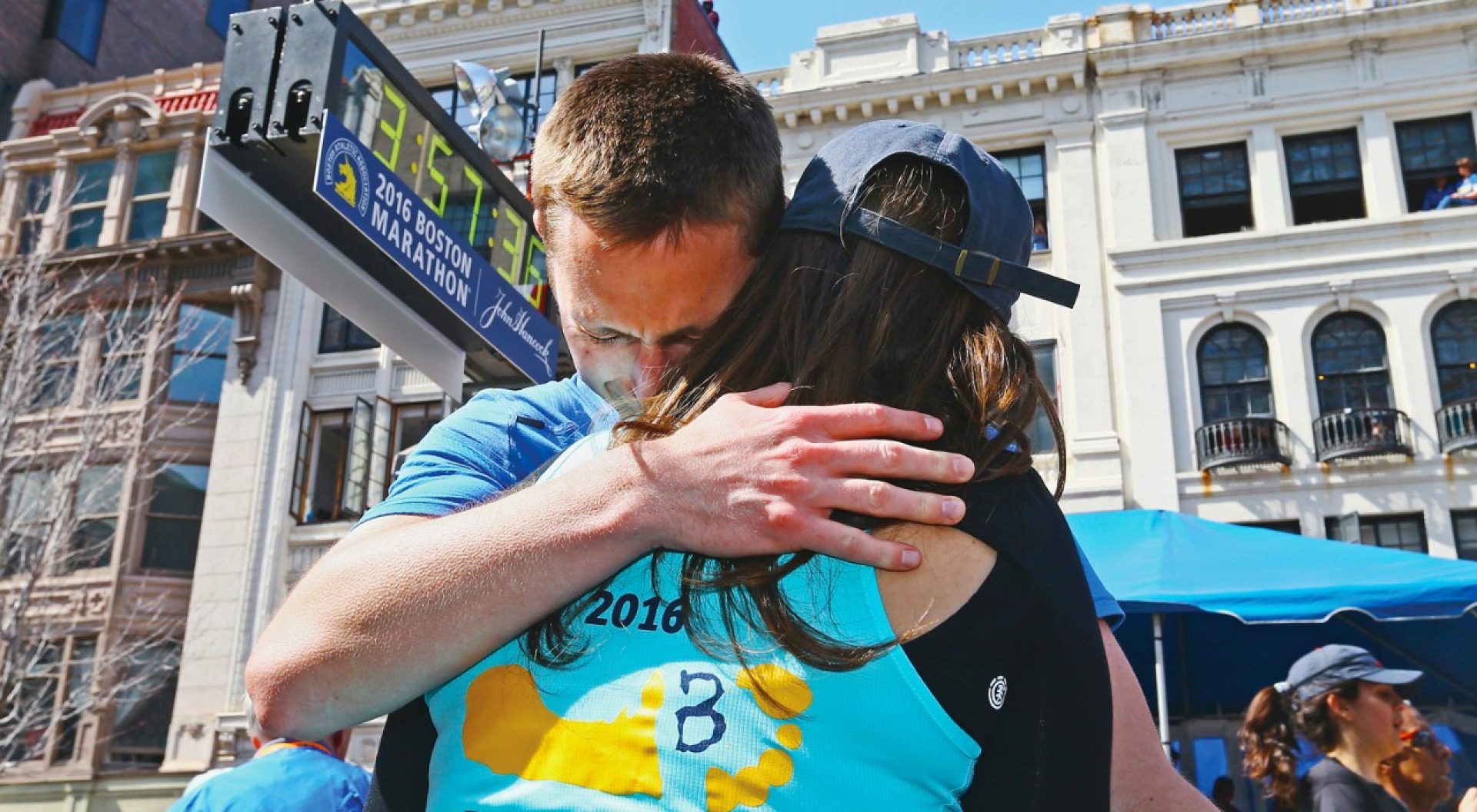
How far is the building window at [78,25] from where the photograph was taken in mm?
29531

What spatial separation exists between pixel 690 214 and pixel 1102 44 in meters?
21.5

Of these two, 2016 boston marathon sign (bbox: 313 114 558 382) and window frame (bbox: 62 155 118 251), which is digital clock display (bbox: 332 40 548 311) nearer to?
2016 boston marathon sign (bbox: 313 114 558 382)

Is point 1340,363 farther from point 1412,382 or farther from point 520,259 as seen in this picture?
point 520,259

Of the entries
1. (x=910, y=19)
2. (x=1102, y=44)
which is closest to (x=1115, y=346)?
(x=1102, y=44)

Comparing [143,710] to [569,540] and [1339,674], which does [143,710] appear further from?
[569,540]

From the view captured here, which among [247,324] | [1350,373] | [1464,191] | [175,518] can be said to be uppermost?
[1464,191]

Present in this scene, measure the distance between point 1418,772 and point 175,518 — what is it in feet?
74.7

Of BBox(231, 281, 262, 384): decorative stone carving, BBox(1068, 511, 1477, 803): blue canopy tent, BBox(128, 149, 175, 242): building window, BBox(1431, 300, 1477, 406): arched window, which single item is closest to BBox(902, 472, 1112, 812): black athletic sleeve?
BBox(1068, 511, 1477, 803): blue canopy tent

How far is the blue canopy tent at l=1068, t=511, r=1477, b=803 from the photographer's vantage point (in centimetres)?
667

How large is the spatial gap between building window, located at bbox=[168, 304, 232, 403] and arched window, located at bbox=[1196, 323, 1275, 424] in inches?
711

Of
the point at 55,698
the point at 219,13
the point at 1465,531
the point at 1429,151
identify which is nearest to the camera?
the point at 1465,531

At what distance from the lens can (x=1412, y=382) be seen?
714 inches

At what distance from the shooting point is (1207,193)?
20.4 m

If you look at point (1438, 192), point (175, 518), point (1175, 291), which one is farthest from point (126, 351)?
point (1438, 192)
